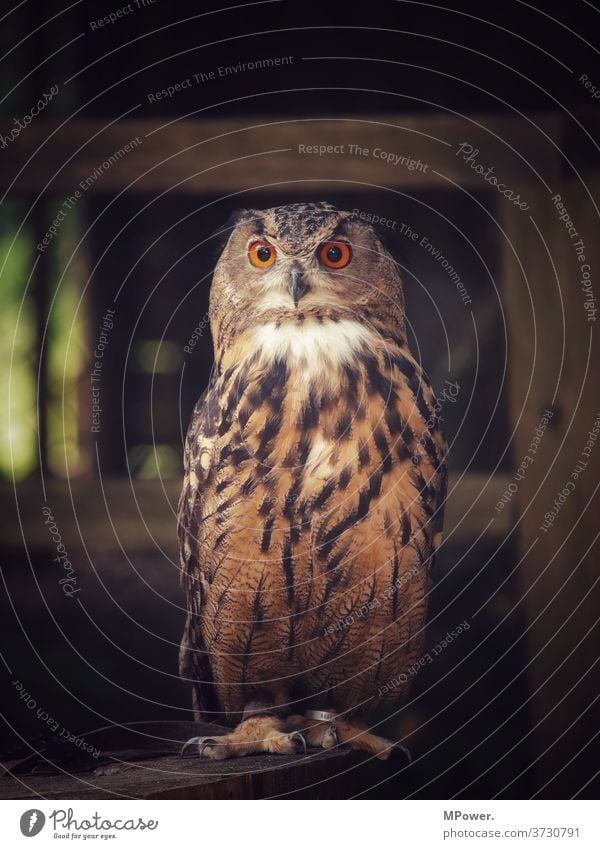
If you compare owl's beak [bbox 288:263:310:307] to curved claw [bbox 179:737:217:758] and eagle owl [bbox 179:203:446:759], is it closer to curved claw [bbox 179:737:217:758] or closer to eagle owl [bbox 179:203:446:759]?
eagle owl [bbox 179:203:446:759]

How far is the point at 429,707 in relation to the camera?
1104 mm

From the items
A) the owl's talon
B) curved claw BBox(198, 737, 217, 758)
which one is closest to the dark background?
the owl's talon

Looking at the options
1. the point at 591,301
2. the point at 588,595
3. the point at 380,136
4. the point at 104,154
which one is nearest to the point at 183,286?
the point at 104,154

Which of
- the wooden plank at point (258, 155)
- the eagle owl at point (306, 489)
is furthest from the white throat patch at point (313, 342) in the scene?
the wooden plank at point (258, 155)

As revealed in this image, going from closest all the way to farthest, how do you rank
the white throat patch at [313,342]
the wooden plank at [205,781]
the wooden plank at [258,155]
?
the wooden plank at [205,781] < the white throat patch at [313,342] < the wooden plank at [258,155]

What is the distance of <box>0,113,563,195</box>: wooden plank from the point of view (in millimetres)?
1127

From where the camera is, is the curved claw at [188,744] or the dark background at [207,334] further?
the dark background at [207,334]

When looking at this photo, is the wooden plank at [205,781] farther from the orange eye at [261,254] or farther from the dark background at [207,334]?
the orange eye at [261,254]

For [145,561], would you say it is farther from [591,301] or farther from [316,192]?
[591,301]

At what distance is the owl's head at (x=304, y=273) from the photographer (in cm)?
96

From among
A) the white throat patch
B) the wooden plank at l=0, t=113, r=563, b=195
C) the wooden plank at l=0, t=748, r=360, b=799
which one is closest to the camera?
the wooden plank at l=0, t=748, r=360, b=799

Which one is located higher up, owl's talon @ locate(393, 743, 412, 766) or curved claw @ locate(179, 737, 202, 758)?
curved claw @ locate(179, 737, 202, 758)

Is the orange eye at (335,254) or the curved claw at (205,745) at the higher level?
the orange eye at (335,254)

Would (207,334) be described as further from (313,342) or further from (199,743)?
(199,743)
